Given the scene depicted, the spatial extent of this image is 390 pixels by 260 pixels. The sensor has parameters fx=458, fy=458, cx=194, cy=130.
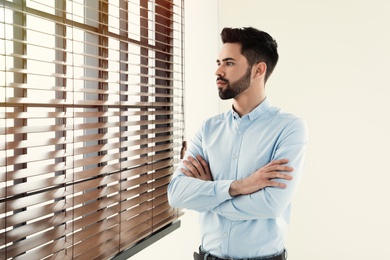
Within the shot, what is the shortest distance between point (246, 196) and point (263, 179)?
0.29ft

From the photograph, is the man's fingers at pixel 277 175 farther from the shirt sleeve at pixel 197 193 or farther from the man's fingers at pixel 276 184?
the shirt sleeve at pixel 197 193

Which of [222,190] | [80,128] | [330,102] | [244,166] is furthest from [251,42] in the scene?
[330,102]

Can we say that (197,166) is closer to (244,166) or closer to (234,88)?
(244,166)

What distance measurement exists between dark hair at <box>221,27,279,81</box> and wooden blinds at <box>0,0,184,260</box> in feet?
1.54

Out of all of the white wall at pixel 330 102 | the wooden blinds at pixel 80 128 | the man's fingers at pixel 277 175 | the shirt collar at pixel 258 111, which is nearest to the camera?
the wooden blinds at pixel 80 128

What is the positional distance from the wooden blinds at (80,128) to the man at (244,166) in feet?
1.14

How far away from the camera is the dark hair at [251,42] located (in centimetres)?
184

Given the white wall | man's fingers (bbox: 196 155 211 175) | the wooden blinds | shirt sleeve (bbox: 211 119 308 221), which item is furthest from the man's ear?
the white wall

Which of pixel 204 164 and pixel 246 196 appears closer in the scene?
pixel 246 196

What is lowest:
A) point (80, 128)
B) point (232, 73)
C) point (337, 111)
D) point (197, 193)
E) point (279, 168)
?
point (197, 193)

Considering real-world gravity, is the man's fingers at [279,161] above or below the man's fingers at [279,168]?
above

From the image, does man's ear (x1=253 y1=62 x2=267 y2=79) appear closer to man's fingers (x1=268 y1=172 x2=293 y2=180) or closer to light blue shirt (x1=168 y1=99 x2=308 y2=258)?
light blue shirt (x1=168 y1=99 x2=308 y2=258)

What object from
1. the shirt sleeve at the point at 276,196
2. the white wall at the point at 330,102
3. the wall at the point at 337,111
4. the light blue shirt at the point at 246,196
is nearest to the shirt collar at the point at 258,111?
the light blue shirt at the point at 246,196

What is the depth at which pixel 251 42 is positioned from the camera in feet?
6.06
